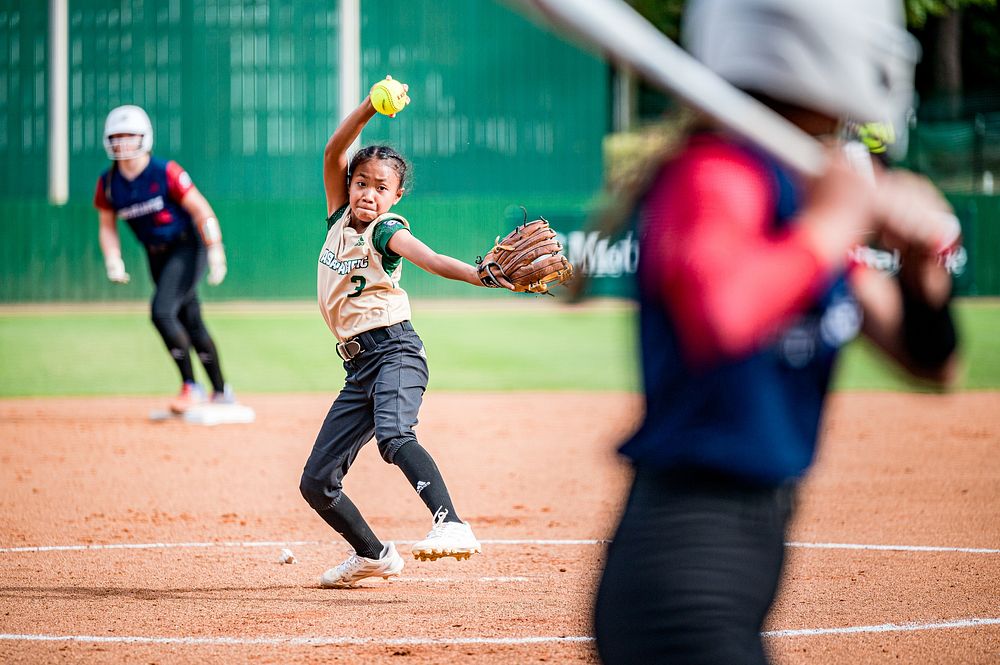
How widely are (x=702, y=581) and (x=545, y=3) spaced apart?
→ 100cm

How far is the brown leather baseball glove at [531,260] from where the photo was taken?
4098mm

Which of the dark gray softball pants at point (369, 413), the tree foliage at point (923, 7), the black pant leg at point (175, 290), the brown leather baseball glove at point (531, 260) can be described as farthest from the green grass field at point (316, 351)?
the tree foliage at point (923, 7)

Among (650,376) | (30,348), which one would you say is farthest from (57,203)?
(650,376)

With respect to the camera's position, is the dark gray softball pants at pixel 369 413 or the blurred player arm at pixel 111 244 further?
the blurred player arm at pixel 111 244

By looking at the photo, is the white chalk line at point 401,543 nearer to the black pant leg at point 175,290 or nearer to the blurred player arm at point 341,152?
the blurred player arm at point 341,152

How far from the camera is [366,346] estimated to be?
5.27 meters

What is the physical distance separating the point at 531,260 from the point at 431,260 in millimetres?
722

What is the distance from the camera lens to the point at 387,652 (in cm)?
447

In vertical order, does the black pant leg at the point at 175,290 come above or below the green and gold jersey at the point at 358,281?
below

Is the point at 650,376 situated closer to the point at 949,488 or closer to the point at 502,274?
the point at 502,274

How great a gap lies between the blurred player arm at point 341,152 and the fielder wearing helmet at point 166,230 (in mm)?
4932

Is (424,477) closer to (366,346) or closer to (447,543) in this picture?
(447,543)

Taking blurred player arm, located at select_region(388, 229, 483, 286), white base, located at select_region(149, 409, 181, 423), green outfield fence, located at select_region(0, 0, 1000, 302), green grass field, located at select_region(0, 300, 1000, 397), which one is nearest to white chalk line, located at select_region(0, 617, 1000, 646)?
blurred player arm, located at select_region(388, 229, 483, 286)

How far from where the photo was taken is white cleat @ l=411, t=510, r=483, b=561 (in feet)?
15.8
